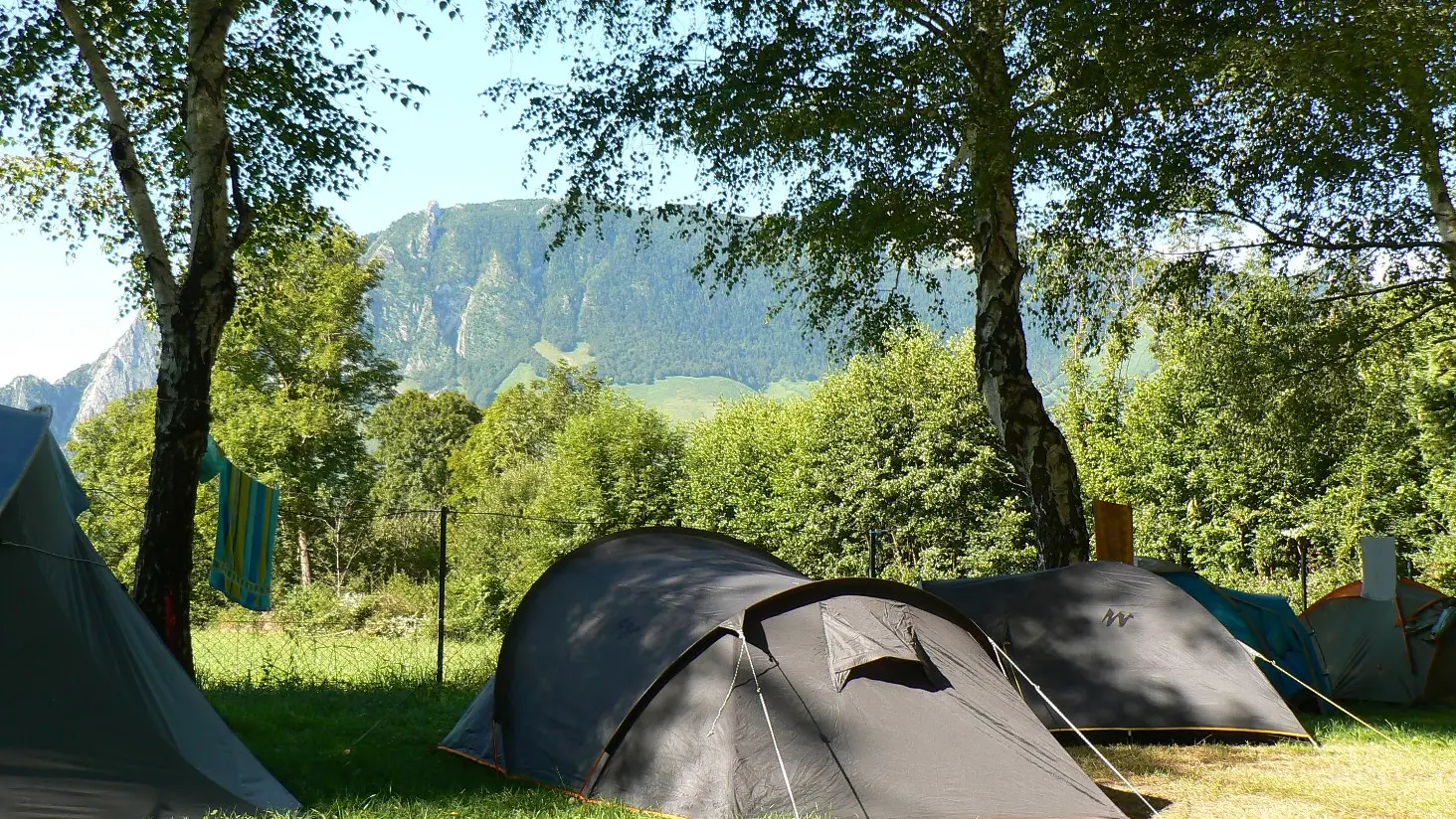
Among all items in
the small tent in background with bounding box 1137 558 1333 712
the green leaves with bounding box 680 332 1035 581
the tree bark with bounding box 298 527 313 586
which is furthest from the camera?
the tree bark with bounding box 298 527 313 586

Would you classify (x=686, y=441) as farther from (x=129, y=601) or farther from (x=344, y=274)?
(x=129, y=601)

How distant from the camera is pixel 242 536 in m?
8.59

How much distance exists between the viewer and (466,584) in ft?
111

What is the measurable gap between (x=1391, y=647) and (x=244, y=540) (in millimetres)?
10262

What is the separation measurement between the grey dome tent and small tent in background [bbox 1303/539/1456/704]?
5.89 meters

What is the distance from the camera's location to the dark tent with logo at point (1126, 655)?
7.63 meters

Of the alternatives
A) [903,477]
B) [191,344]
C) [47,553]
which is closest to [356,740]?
[47,553]

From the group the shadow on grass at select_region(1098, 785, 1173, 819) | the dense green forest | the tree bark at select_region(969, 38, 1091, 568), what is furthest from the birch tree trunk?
the tree bark at select_region(969, 38, 1091, 568)

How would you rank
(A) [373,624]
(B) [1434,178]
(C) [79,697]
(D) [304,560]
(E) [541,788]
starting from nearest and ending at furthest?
(C) [79,697]
(E) [541,788]
(B) [1434,178]
(A) [373,624]
(D) [304,560]

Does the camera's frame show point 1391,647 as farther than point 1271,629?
Yes

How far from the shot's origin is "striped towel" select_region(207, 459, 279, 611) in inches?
331

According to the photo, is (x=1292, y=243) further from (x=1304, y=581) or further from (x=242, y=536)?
(x=242, y=536)

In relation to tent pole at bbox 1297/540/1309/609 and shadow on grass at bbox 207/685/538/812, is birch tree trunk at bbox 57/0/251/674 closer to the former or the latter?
shadow on grass at bbox 207/685/538/812

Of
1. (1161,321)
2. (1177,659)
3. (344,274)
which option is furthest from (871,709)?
(344,274)
